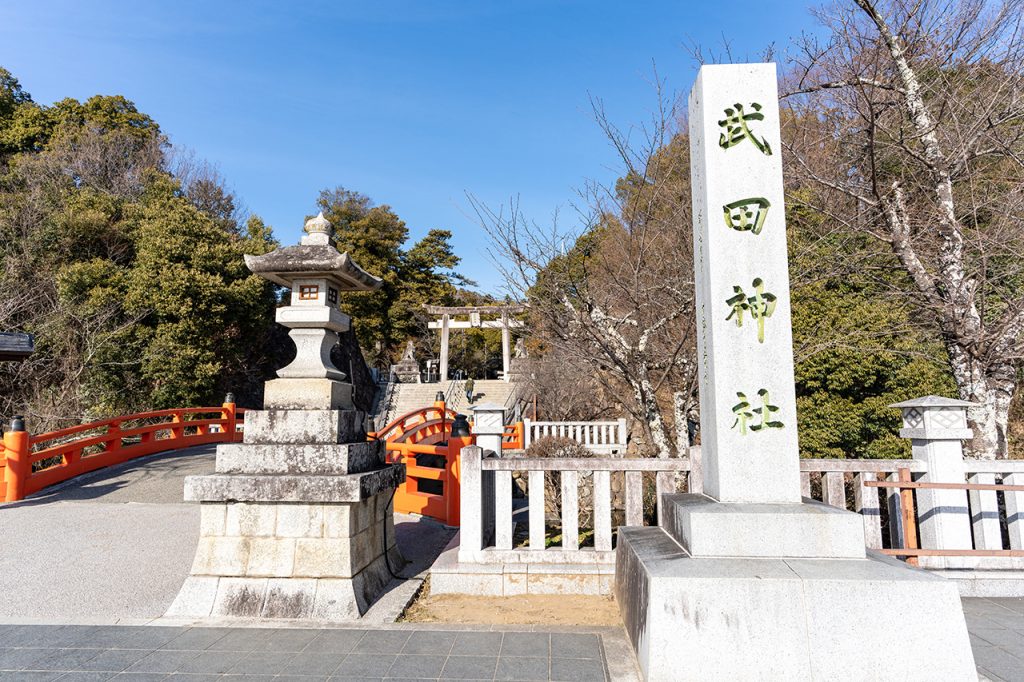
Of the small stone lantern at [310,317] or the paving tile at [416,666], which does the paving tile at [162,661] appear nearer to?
the paving tile at [416,666]

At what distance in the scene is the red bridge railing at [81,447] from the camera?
8469mm

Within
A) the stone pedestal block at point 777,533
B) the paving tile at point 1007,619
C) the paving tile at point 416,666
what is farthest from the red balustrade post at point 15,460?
the paving tile at point 1007,619

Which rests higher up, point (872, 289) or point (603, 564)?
point (872, 289)

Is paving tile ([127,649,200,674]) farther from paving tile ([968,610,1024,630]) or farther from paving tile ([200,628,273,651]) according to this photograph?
paving tile ([968,610,1024,630])

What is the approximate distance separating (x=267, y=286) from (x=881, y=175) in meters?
18.2

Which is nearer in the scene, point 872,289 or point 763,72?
point 763,72

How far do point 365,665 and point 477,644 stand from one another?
0.72 m

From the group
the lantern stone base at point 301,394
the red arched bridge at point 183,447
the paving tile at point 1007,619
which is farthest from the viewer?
the red arched bridge at point 183,447

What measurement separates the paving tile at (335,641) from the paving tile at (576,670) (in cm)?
138

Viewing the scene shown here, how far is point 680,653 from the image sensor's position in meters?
2.65

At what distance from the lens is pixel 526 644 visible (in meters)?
3.40

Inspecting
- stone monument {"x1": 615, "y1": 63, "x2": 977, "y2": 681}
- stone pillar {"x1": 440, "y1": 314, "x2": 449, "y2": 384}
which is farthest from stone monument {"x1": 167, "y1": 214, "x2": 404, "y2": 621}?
stone pillar {"x1": 440, "y1": 314, "x2": 449, "y2": 384}

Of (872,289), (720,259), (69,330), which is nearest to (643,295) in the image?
(720,259)

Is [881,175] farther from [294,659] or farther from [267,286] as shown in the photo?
[267,286]
